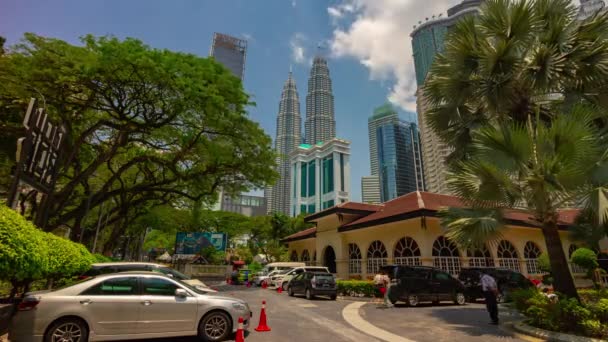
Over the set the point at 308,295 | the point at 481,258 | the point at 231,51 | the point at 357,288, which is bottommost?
the point at 308,295

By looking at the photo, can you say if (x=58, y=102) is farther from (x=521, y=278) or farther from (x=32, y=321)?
(x=521, y=278)

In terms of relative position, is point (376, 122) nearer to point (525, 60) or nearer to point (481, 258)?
point (481, 258)

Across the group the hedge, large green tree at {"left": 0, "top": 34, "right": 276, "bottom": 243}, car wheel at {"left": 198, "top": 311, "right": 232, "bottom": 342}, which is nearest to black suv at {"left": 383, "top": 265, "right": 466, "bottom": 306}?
car wheel at {"left": 198, "top": 311, "right": 232, "bottom": 342}

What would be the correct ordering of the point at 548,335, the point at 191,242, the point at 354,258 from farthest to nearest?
the point at 191,242 < the point at 354,258 < the point at 548,335

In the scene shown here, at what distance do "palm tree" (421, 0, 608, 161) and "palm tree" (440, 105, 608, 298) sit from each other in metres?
1.76

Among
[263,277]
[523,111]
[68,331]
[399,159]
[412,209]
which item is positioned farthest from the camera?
[399,159]

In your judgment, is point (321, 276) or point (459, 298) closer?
point (459, 298)

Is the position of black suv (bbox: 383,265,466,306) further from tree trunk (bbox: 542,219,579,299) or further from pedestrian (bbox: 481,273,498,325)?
tree trunk (bbox: 542,219,579,299)

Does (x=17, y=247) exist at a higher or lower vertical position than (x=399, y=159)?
lower

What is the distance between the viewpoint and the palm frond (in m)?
9.40

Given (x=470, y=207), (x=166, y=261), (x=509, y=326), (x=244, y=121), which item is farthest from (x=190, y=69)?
(x=166, y=261)

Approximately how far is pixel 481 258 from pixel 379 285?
33.4 ft

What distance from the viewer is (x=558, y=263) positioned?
914cm

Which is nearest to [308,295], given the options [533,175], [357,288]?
[357,288]
